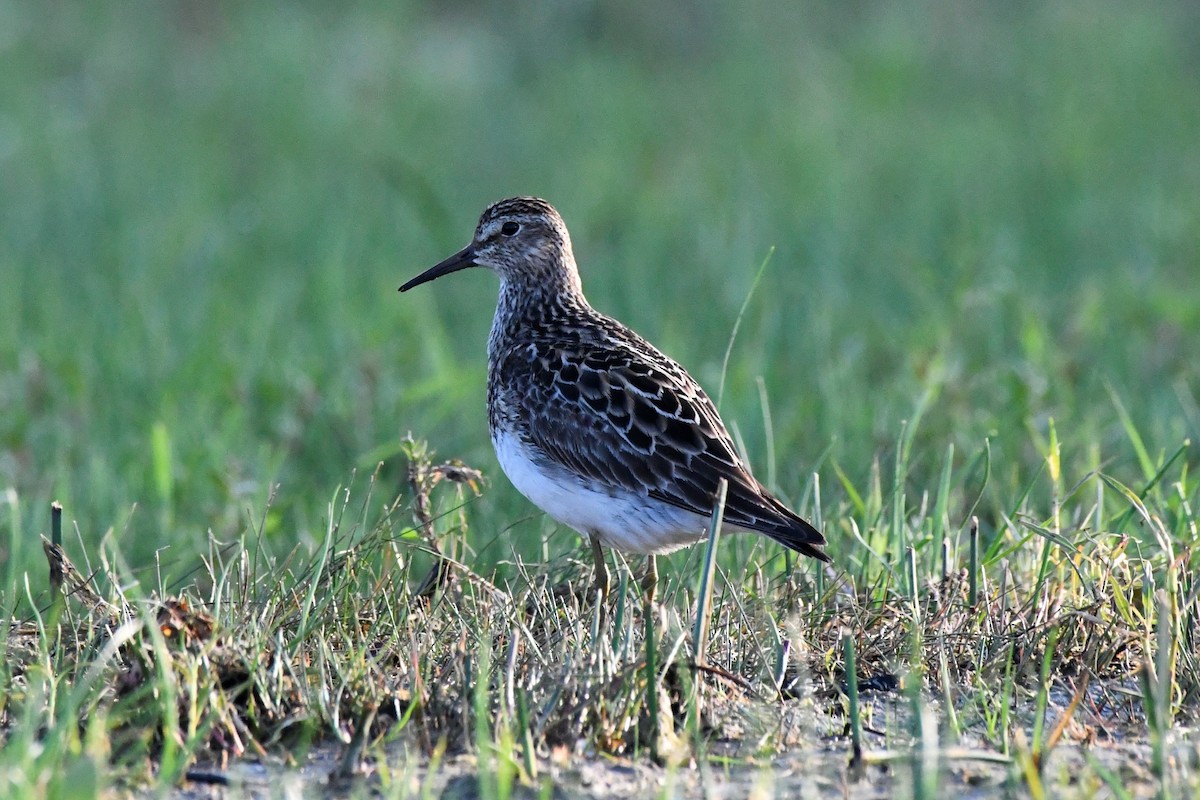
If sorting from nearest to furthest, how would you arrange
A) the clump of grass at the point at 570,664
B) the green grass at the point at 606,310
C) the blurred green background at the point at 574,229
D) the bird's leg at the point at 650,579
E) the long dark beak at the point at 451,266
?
the clump of grass at the point at 570,664
the green grass at the point at 606,310
the bird's leg at the point at 650,579
the long dark beak at the point at 451,266
the blurred green background at the point at 574,229

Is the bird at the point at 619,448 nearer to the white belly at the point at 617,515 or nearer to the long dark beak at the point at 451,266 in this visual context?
the white belly at the point at 617,515

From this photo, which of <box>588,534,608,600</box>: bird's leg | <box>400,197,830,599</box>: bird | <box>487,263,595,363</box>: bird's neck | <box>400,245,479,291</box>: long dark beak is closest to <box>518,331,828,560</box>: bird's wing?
<box>400,197,830,599</box>: bird

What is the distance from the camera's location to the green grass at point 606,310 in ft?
13.2

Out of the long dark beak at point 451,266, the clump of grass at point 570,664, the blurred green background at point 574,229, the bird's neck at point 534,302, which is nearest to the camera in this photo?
the clump of grass at point 570,664

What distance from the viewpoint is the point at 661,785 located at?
358 cm

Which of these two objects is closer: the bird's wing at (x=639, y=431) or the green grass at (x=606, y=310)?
the green grass at (x=606, y=310)

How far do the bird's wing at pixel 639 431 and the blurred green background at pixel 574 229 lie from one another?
27 centimetres

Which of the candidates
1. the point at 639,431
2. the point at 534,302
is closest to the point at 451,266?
the point at 534,302

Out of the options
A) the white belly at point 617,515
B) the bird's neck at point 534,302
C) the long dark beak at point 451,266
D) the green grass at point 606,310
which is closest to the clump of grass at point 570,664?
the green grass at point 606,310

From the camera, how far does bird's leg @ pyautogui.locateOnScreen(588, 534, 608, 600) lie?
4816 mm

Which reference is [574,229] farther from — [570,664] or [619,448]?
[570,664]

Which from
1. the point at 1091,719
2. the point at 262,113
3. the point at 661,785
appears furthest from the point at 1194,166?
the point at 661,785

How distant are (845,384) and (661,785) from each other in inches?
164

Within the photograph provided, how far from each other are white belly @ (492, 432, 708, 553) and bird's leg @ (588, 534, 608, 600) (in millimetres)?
23
